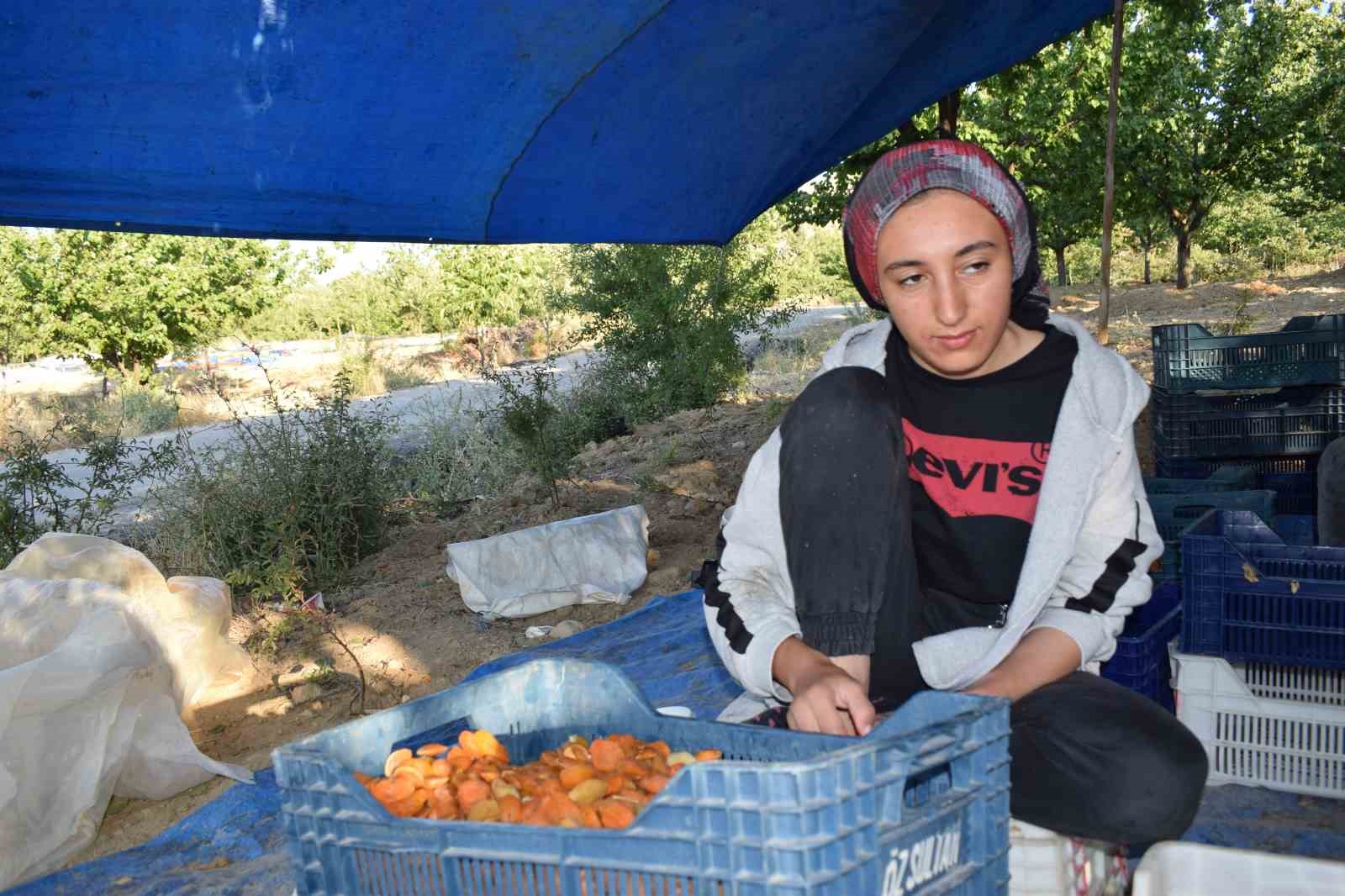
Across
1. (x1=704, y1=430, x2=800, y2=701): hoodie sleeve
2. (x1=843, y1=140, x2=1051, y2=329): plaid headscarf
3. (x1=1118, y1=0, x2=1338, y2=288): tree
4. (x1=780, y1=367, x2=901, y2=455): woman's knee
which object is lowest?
(x1=704, y1=430, x2=800, y2=701): hoodie sleeve

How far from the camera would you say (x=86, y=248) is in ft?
52.7

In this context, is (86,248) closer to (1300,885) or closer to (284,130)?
(284,130)

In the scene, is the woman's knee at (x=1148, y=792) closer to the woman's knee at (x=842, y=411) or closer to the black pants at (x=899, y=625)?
the black pants at (x=899, y=625)

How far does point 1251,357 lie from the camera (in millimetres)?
4273

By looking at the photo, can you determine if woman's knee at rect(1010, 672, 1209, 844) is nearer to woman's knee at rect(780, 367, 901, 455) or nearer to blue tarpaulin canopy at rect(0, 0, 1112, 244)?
woman's knee at rect(780, 367, 901, 455)

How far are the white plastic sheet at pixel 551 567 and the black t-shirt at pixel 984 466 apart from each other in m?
2.88

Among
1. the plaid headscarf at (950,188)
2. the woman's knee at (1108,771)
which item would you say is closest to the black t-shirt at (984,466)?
the plaid headscarf at (950,188)

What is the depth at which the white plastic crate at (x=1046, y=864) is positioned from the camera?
1.42m

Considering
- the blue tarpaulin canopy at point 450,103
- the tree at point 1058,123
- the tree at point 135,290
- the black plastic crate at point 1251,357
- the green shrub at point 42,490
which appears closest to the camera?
the blue tarpaulin canopy at point 450,103

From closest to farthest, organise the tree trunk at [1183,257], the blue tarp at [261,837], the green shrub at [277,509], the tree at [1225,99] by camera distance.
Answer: the blue tarp at [261,837] < the green shrub at [277,509] < the tree at [1225,99] < the tree trunk at [1183,257]

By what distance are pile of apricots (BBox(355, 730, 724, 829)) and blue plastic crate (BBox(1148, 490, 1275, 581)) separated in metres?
2.28

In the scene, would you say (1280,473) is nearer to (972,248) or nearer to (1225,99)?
(972,248)

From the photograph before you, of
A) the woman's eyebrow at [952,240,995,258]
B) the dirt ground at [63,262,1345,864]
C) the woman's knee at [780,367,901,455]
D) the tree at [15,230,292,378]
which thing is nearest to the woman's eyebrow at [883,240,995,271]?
the woman's eyebrow at [952,240,995,258]

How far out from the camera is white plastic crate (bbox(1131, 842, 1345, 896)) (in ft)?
4.28
